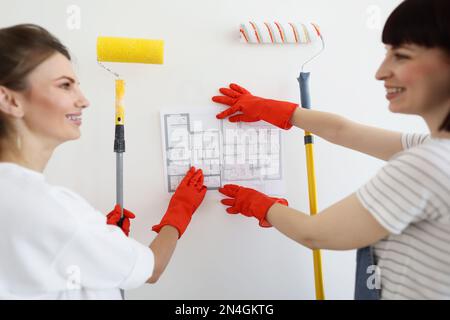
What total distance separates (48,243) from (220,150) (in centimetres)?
60

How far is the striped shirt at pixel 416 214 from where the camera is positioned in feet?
2.07

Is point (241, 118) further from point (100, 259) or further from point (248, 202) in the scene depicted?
point (100, 259)

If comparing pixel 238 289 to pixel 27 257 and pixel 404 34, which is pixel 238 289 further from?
pixel 404 34

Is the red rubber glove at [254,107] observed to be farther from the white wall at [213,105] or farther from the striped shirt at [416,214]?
the striped shirt at [416,214]

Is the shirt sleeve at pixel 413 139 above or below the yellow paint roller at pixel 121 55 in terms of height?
below

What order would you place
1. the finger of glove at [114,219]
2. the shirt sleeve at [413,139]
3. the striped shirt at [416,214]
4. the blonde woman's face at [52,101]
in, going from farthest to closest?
the finger of glove at [114,219], the shirt sleeve at [413,139], the blonde woman's face at [52,101], the striped shirt at [416,214]

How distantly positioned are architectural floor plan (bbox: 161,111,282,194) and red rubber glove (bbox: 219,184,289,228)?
2.0 inches

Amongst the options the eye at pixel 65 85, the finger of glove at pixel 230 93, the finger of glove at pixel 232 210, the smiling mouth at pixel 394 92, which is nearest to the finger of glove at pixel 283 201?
the finger of glove at pixel 232 210

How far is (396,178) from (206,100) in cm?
63

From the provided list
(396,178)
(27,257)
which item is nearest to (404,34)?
(396,178)

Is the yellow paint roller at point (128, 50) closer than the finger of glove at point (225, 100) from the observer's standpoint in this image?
Yes

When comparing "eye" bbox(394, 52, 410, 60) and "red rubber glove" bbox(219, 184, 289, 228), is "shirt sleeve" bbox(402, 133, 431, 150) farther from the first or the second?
"red rubber glove" bbox(219, 184, 289, 228)

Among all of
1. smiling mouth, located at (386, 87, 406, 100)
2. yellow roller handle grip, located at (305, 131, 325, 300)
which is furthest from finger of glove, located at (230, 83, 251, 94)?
smiling mouth, located at (386, 87, 406, 100)

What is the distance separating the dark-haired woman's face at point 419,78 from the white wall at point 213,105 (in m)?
0.43
